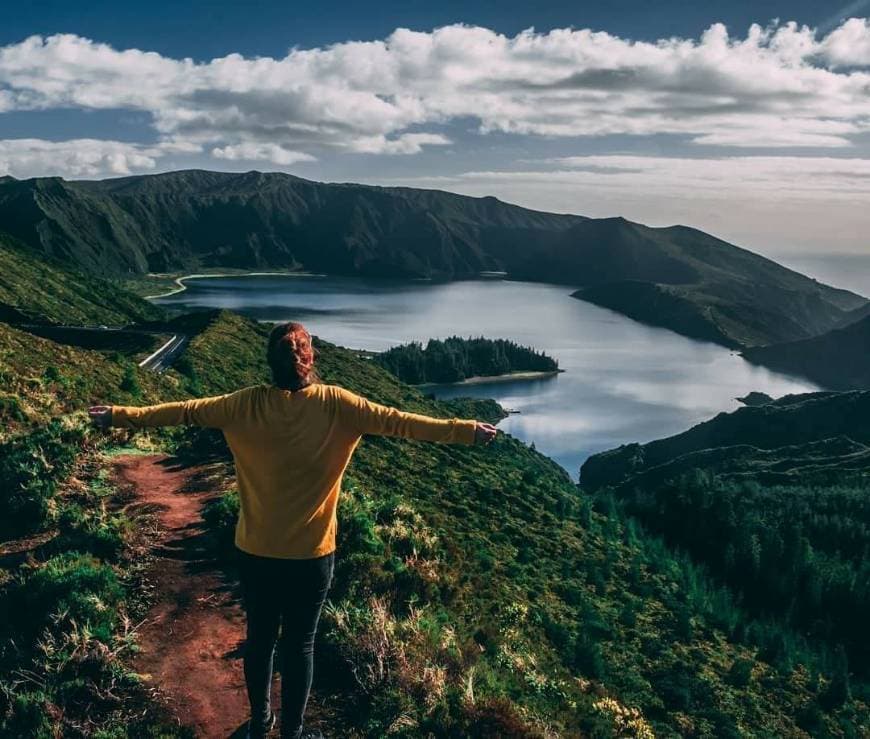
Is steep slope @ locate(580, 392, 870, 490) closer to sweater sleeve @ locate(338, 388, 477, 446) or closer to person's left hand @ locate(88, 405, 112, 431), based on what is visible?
sweater sleeve @ locate(338, 388, 477, 446)

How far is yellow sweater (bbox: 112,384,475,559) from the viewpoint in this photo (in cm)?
484

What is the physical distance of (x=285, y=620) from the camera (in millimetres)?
5312

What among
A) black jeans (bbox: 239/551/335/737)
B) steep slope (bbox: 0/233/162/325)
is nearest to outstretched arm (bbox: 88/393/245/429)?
black jeans (bbox: 239/551/335/737)

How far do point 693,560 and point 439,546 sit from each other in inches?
2301

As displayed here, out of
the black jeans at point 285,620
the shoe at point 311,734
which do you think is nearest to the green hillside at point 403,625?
the shoe at point 311,734

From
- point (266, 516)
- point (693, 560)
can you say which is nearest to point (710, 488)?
point (693, 560)

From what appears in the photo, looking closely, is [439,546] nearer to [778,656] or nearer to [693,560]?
[778,656]

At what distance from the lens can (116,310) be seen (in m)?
118

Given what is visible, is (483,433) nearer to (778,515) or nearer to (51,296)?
(778,515)

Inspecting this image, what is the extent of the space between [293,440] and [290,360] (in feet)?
1.83

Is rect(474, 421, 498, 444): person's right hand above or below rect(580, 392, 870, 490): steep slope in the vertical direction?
above

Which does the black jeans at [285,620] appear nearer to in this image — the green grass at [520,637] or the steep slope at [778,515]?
the green grass at [520,637]

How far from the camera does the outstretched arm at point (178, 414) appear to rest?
16.2 ft

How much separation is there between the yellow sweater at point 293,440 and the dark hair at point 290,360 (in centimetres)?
7
